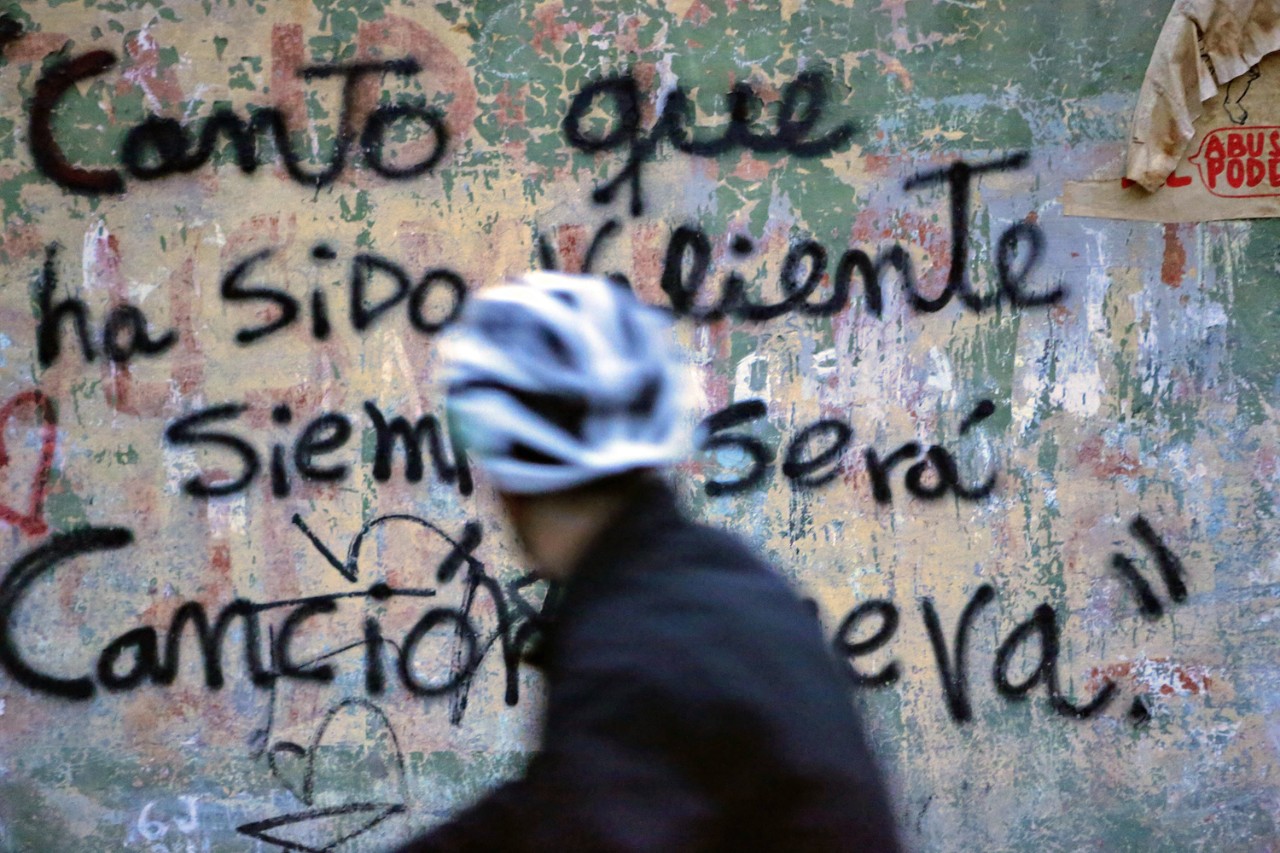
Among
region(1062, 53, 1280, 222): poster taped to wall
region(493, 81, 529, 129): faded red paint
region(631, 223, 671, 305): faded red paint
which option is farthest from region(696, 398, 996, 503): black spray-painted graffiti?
region(493, 81, 529, 129): faded red paint

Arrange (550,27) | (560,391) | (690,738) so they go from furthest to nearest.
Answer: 1. (550,27)
2. (560,391)
3. (690,738)

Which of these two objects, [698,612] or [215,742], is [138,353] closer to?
[215,742]

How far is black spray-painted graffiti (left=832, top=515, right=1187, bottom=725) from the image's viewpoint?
404 cm

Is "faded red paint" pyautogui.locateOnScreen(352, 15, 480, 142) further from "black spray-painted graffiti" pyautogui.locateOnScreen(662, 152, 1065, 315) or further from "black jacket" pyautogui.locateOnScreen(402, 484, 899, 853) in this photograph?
"black jacket" pyautogui.locateOnScreen(402, 484, 899, 853)

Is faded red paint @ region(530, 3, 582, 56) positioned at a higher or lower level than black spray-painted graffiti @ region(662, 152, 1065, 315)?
higher

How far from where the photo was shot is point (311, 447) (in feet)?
13.4

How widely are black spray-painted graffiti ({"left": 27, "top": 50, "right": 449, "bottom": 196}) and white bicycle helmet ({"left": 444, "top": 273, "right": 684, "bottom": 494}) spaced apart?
8.60 ft

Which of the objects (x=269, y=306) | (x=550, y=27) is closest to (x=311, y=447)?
(x=269, y=306)

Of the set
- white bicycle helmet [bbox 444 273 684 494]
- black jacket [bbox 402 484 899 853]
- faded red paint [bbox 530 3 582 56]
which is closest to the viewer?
black jacket [bbox 402 484 899 853]

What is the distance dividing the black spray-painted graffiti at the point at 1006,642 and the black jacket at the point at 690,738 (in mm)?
2672

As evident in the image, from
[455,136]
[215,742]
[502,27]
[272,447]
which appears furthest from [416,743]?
[502,27]

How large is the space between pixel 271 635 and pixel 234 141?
1584mm

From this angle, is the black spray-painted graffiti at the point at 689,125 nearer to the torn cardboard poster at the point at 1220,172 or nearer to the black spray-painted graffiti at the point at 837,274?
the black spray-painted graffiti at the point at 837,274

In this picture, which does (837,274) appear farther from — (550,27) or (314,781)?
(314,781)
